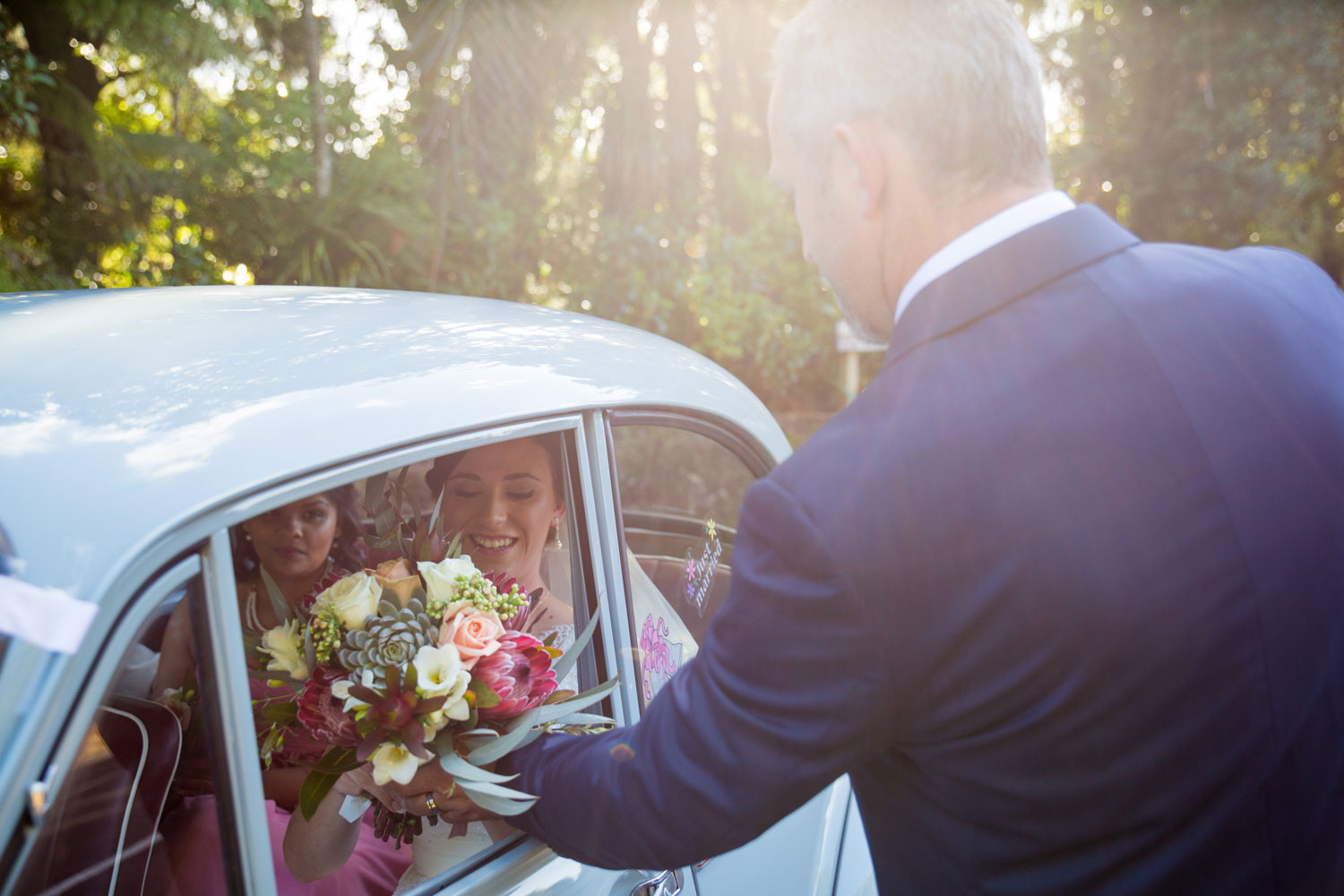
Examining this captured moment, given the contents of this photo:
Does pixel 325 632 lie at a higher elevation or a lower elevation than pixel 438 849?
higher

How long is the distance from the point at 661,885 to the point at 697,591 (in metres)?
0.74

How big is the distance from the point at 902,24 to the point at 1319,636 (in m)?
0.99

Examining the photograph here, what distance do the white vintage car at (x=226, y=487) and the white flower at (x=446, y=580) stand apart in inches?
10.2

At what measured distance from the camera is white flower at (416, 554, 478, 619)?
5.04ft

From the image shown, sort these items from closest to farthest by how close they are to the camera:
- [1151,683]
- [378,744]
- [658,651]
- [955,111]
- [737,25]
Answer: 1. [1151,683]
2. [955,111]
3. [378,744]
4. [658,651]
5. [737,25]

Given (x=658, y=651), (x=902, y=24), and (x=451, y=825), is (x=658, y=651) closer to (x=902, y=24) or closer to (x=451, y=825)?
(x=451, y=825)

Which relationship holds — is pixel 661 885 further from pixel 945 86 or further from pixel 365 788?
pixel 945 86

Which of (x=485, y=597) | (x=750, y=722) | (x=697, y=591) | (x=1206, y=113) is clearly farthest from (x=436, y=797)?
(x=1206, y=113)

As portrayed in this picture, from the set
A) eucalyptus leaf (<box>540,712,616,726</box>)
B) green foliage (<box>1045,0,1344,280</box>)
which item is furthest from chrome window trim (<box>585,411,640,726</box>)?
green foliage (<box>1045,0,1344,280</box>)

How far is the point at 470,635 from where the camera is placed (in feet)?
4.87

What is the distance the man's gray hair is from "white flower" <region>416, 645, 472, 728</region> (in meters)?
1.00

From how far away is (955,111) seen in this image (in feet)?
4.27

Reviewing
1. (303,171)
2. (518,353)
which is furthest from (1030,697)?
(303,171)

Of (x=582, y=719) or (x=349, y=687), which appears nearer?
(x=349, y=687)
